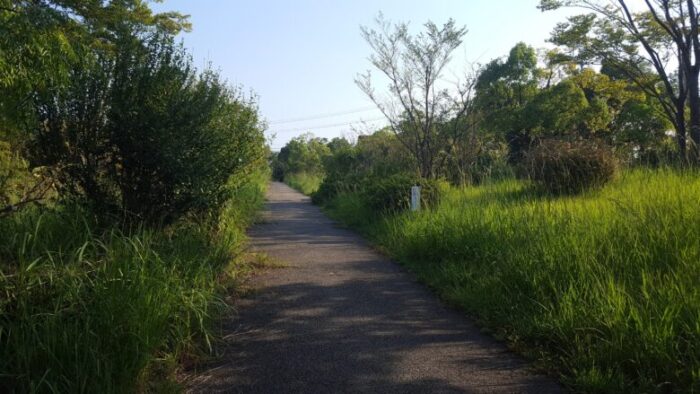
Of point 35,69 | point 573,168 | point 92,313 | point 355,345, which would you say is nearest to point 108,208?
point 35,69

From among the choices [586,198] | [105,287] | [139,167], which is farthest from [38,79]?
[586,198]

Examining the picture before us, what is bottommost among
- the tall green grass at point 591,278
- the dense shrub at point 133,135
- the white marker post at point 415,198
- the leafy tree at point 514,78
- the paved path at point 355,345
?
the paved path at point 355,345

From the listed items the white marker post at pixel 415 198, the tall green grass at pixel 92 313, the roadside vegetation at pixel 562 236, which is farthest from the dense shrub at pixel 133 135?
the white marker post at pixel 415 198

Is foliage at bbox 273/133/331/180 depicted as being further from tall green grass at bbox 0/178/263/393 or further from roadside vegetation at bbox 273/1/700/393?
tall green grass at bbox 0/178/263/393

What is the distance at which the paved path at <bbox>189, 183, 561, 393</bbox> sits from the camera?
12.3ft

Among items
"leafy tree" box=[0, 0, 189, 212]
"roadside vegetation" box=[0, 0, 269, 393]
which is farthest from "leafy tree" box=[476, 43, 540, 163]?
"leafy tree" box=[0, 0, 189, 212]

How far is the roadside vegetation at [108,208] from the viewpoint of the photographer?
348 cm

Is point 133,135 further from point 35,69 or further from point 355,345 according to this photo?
point 355,345

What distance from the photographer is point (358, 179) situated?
1820cm

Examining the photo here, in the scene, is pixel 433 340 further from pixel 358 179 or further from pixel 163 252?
pixel 358 179

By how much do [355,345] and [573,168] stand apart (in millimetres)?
6678

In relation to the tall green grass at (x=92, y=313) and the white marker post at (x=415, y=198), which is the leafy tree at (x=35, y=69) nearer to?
the tall green grass at (x=92, y=313)

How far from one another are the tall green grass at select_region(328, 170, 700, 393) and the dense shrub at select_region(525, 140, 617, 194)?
122 cm

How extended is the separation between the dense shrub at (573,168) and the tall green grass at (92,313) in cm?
660
